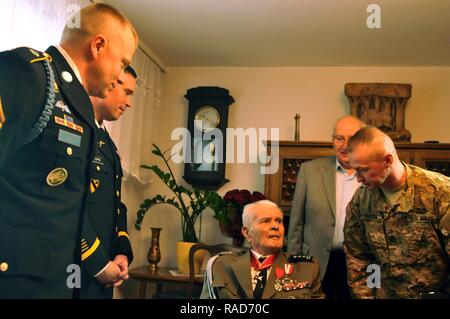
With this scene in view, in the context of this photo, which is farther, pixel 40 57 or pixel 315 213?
pixel 315 213

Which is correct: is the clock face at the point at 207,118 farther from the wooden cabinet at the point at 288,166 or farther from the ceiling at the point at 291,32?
the wooden cabinet at the point at 288,166

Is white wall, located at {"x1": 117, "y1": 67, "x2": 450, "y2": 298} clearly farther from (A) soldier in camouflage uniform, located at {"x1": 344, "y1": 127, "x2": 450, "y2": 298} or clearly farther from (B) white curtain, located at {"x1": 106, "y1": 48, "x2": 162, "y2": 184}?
(A) soldier in camouflage uniform, located at {"x1": 344, "y1": 127, "x2": 450, "y2": 298}

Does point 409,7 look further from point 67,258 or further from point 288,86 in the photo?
point 67,258

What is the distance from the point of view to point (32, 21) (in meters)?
1.82

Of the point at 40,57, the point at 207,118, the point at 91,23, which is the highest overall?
the point at 207,118

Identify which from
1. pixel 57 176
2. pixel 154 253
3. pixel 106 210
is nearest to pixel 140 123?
pixel 154 253

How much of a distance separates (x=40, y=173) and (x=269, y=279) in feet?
3.39

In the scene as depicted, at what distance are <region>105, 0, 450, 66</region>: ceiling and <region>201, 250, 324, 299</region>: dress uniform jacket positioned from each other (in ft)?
4.42

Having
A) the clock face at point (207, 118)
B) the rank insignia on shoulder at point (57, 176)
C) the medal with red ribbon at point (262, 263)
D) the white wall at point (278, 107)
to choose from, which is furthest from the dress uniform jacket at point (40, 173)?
the clock face at point (207, 118)

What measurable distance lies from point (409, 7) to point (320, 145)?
2.97ft

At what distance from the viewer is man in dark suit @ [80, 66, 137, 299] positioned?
1025 mm

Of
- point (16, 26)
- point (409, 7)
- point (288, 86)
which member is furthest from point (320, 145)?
point (16, 26)

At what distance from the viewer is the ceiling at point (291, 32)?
2.32m

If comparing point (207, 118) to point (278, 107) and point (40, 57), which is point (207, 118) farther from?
point (40, 57)
